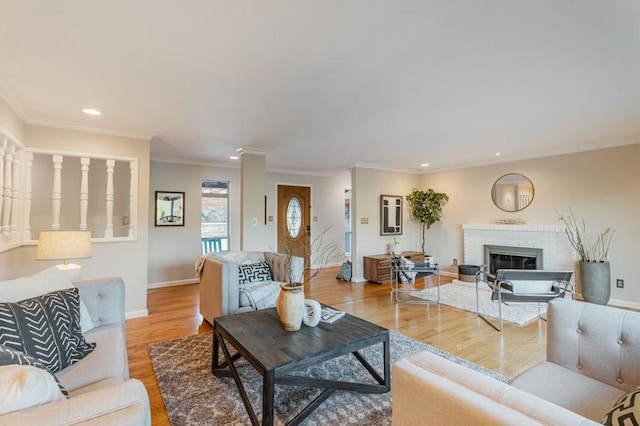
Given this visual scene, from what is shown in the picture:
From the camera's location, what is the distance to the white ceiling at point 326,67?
1591 millimetres

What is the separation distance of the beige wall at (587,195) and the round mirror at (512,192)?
8cm

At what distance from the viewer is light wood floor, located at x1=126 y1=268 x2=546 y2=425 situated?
2.53 metres

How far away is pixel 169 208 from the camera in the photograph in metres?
5.46

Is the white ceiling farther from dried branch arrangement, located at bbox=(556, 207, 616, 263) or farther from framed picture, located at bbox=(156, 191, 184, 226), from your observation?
framed picture, located at bbox=(156, 191, 184, 226)

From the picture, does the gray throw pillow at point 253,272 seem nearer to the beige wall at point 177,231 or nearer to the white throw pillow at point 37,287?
the white throw pillow at point 37,287

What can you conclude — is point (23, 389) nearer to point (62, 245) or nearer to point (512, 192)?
point (62, 245)

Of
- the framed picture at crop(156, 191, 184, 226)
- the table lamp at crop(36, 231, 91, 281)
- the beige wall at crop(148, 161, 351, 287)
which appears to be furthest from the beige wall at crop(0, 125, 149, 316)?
the framed picture at crop(156, 191, 184, 226)

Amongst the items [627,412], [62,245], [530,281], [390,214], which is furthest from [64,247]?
[390,214]

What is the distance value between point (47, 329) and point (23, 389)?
83 centimetres

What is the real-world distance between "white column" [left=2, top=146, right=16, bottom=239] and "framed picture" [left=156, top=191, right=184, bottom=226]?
2367 millimetres

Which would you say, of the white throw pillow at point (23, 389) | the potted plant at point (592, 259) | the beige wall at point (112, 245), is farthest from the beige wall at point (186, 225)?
the potted plant at point (592, 259)

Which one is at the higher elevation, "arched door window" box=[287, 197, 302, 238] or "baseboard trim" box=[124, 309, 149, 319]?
"arched door window" box=[287, 197, 302, 238]

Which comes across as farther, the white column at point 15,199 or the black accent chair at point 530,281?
the black accent chair at point 530,281

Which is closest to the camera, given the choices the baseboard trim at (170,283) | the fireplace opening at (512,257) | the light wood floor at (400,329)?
the light wood floor at (400,329)
